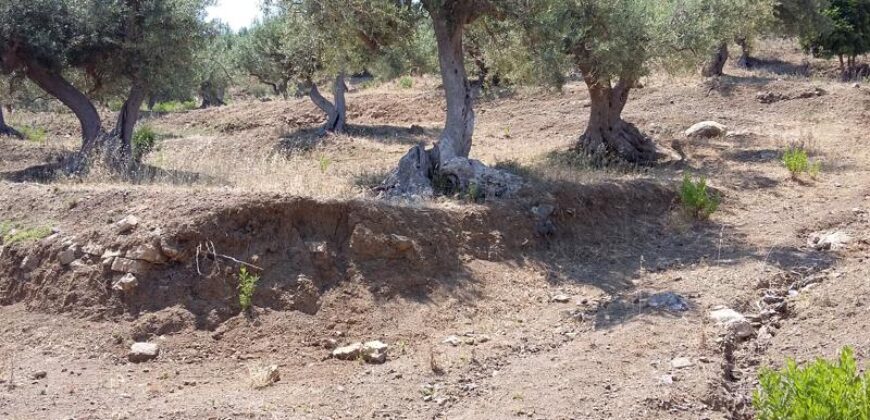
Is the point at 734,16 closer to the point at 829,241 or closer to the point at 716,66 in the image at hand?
the point at 829,241

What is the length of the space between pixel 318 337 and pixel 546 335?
202cm

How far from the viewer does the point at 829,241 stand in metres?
9.36

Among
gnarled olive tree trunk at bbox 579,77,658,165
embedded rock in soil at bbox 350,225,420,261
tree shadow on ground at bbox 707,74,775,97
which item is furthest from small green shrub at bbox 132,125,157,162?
tree shadow on ground at bbox 707,74,775,97

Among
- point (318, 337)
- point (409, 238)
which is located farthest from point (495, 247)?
point (318, 337)

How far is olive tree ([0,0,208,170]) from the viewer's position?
11.6 meters

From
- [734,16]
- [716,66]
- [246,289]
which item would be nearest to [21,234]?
[246,289]

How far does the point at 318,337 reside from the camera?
7238mm

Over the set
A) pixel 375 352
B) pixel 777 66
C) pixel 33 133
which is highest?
pixel 33 133

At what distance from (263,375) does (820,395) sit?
4008 mm

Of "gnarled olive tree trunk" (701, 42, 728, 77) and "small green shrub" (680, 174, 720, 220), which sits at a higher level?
"gnarled olive tree trunk" (701, 42, 728, 77)

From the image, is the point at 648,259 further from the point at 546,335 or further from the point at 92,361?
the point at 92,361

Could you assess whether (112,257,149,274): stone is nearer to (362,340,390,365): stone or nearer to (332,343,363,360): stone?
(332,343,363,360): stone

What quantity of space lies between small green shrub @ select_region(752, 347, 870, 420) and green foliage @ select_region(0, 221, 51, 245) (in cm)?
664

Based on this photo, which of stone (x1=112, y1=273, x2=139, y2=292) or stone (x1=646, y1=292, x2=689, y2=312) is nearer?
stone (x1=112, y1=273, x2=139, y2=292)
